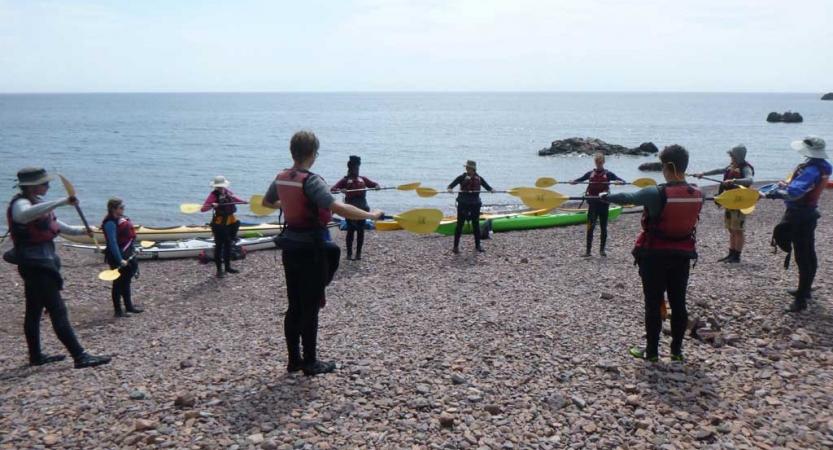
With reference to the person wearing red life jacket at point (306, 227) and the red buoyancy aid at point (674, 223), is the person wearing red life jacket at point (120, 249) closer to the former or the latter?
the person wearing red life jacket at point (306, 227)

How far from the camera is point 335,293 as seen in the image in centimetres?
1007

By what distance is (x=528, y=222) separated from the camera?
17.6 m

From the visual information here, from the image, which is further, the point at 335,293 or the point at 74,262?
the point at 74,262

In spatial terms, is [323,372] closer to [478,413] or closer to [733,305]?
[478,413]

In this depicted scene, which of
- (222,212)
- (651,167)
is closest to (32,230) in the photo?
(222,212)

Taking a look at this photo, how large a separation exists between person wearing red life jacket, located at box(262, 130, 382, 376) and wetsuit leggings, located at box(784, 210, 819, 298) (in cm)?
509

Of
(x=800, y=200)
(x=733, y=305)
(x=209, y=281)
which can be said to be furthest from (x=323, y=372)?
(x=209, y=281)

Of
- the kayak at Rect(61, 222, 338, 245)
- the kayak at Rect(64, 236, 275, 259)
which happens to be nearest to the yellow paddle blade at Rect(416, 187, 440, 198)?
the kayak at Rect(64, 236, 275, 259)

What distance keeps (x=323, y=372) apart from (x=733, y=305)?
5.04 meters

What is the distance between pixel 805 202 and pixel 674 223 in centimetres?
287

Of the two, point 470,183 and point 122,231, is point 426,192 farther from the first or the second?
point 122,231

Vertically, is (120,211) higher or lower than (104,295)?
higher

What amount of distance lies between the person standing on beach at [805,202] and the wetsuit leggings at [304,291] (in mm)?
5281

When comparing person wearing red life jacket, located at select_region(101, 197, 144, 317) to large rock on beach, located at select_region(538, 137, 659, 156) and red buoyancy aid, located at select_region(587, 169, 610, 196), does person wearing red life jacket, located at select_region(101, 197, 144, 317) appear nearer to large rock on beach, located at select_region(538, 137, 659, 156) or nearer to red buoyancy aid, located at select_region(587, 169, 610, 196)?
red buoyancy aid, located at select_region(587, 169, 610, 196)
